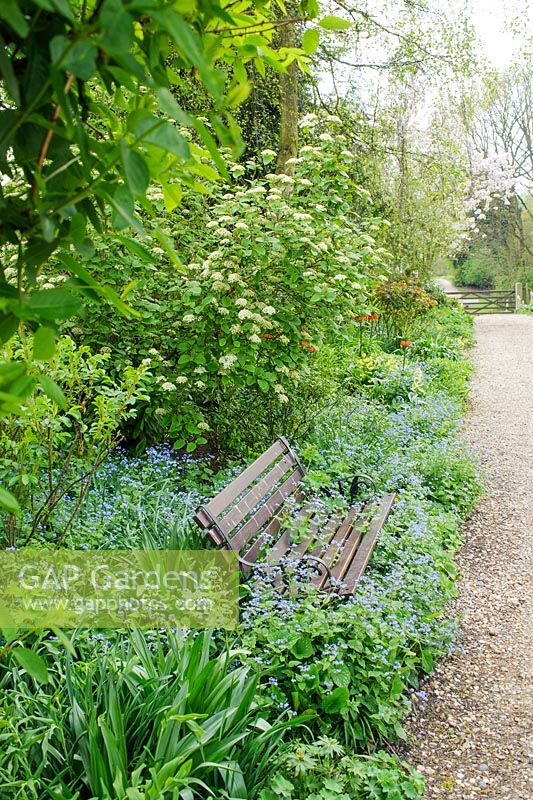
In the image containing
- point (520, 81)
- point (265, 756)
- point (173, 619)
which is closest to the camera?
point (265, 756)

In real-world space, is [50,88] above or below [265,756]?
above

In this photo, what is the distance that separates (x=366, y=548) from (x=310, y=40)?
3037 mm

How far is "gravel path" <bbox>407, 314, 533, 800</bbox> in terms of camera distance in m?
2.72

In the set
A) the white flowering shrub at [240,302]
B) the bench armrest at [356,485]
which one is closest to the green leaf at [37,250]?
the white flowering shrub at [240,302]

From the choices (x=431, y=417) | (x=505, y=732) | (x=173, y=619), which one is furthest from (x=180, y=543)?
(x=431, y=417)

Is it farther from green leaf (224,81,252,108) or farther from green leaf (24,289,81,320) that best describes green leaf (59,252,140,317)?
green leaf (224,81,252,108)

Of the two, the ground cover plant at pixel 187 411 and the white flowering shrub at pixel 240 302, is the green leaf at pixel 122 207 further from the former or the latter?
the white flowering shrub at pixel 240 302

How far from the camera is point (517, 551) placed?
4.78 meters

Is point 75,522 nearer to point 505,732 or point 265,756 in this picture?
point 265,756

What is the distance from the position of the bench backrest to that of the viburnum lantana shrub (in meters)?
0.69

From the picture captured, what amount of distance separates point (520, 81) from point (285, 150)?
20292 mm

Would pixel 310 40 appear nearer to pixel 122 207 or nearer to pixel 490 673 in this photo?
pixel 122 207

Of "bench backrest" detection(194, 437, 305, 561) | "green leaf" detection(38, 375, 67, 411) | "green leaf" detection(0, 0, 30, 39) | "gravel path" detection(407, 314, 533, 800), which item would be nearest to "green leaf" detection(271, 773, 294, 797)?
"gravel path" detection(407, 314, 533, 800)

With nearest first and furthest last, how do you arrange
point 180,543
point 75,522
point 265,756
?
point 265,756 → point 180,543 → point 75,522
